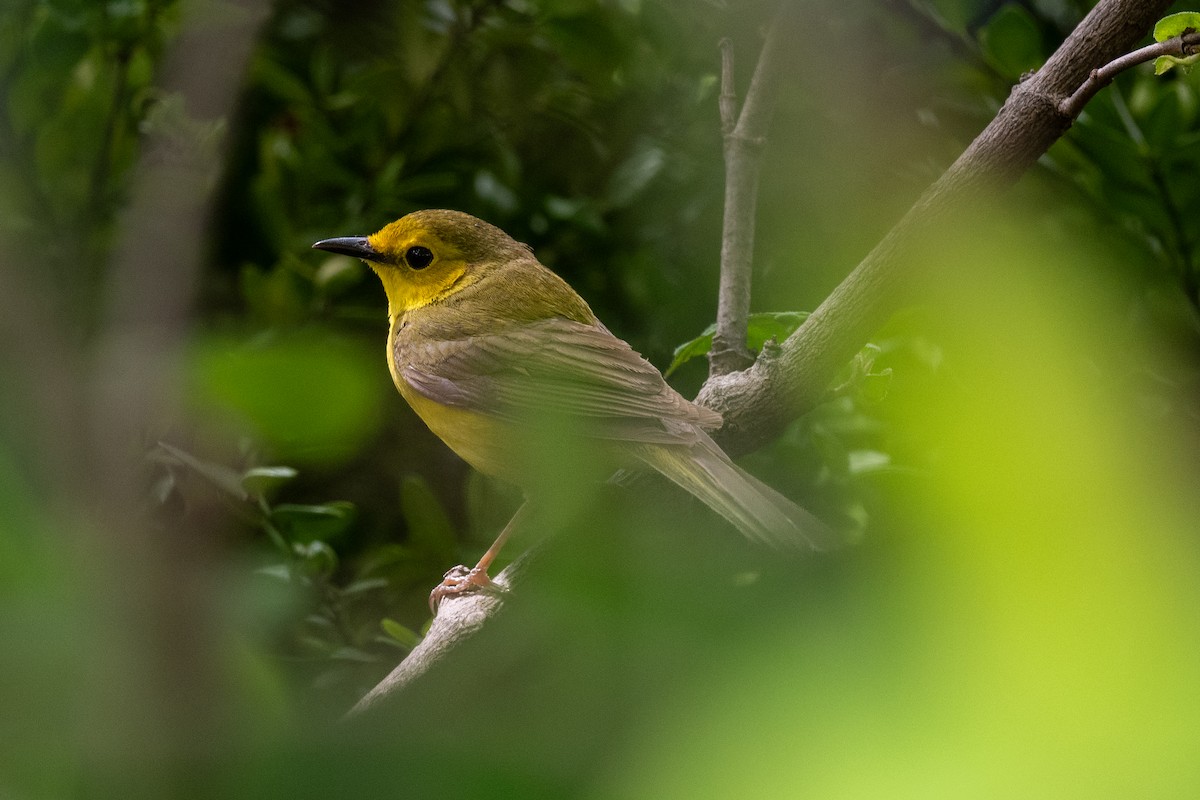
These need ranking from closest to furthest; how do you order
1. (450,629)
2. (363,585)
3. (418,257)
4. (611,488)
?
(611,488)
(450,629)
(363,585)
(418,257)

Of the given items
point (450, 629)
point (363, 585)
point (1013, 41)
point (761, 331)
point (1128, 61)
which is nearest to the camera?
point (1128, 61)

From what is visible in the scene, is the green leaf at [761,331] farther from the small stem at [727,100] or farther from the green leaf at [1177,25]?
the green leaf at [1177,25]

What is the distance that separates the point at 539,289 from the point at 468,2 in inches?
26.0

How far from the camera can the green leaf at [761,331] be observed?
138cm

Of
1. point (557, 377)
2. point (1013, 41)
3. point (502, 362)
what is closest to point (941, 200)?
point (557, 377)

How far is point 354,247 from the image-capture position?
1.89 meters

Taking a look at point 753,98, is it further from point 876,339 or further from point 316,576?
point 316,576

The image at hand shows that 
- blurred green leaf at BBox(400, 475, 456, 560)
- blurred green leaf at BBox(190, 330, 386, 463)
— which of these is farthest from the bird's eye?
blurred green leaf at BBox(190, 330, 386, 463)

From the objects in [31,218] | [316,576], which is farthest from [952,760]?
[31,218]

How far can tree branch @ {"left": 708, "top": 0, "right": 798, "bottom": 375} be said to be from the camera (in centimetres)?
144

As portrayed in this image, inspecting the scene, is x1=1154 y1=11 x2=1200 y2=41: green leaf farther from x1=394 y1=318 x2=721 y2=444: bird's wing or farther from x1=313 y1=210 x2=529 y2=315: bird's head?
x1=313 y1=210 x2=529 y2=315: bird's head

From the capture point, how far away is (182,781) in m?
0.49

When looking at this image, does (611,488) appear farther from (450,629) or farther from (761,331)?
(761,331)

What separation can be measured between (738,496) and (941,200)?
0.36 m
